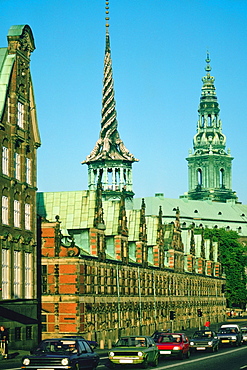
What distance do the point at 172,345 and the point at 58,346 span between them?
1520cm

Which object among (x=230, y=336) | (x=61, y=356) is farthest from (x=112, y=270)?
(x=61, y=356)

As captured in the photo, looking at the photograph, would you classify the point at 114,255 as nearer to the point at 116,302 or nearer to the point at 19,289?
the point at 116,302

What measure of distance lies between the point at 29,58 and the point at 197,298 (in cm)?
6762

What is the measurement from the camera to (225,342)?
226ft

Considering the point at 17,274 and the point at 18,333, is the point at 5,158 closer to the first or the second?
the point at 17,274

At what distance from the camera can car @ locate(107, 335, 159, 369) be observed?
145ft

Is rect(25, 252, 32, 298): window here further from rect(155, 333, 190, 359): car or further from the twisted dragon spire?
the twisted dragon spire

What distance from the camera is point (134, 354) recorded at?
44.4 m

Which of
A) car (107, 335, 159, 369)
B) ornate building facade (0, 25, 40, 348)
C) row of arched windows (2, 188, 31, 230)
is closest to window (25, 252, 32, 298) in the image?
ornate building facade (0, 25, 40, 348)

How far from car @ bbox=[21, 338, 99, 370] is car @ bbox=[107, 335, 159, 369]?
3674mm

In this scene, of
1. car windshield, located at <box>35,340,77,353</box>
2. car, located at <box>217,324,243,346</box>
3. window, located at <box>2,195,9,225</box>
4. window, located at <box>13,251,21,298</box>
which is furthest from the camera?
car, located at <box>217,324,243,346</box>

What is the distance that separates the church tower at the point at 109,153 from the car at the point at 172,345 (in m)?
135

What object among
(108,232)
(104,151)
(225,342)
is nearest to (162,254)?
(108,232)

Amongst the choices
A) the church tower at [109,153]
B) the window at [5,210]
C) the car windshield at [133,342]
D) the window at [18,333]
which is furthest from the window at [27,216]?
the church tower at [109,153]
